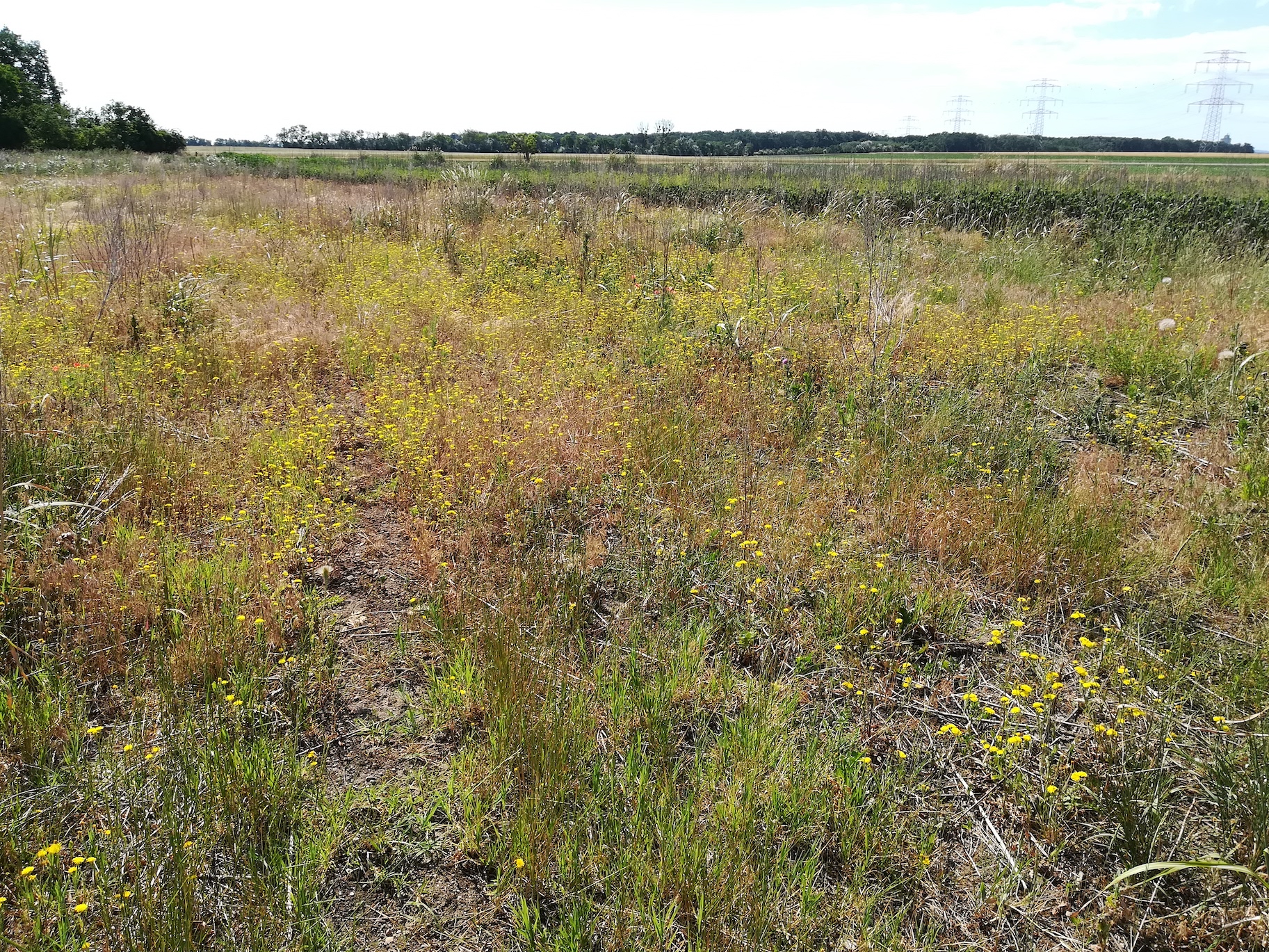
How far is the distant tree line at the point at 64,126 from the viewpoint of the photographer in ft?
132

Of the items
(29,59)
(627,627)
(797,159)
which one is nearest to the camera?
(627,627)

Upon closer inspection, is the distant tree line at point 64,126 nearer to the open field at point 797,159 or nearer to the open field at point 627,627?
the open field at point 797,159

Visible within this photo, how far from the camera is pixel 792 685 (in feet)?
9.43

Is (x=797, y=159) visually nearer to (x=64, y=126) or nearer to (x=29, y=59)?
(x=64, y=126)

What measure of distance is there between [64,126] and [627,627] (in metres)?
59.3

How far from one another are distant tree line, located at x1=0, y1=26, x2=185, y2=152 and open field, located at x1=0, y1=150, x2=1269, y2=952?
47441 mm

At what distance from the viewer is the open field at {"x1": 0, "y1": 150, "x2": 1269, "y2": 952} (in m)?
2.08

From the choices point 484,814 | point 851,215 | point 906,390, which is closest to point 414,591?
point 484,814

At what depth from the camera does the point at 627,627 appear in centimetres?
331

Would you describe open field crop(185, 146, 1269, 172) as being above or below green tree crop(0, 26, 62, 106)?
below

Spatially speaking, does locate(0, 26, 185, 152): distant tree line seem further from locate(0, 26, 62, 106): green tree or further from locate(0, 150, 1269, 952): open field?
locate(0, 150, 1269, 952): open field

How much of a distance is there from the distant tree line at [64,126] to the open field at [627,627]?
47.4 meters

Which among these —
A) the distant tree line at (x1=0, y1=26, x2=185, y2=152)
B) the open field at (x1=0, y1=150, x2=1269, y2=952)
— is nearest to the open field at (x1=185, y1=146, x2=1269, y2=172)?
the distant tree line at (x1=0, y1=26, x2=185, y2=152)

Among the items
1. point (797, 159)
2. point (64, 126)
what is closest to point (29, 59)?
point (64, 126)
